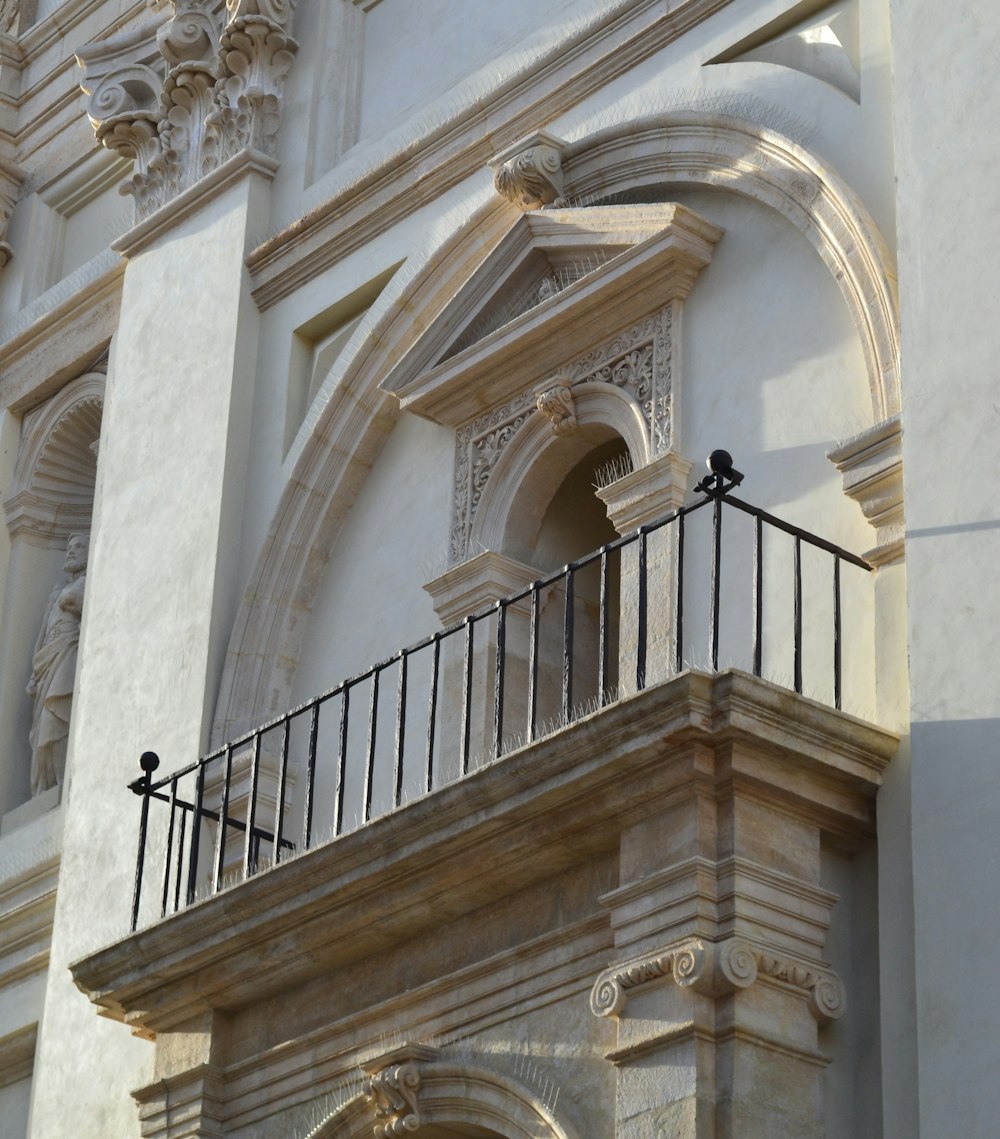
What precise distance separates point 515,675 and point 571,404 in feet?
3.61

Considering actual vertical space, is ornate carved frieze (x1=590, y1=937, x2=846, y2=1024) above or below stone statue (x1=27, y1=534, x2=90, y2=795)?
below

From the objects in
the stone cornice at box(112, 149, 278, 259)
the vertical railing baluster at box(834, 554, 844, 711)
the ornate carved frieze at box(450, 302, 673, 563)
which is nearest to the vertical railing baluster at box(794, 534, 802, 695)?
the vertical railing baluster at box(834, 554, 844, 711)

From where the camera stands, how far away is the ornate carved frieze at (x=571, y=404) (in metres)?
10.4

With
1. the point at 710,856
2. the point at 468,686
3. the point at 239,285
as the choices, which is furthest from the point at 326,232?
the point at 710,856

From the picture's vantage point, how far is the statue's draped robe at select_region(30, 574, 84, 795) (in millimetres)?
13727

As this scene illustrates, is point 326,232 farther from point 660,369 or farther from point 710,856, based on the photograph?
point 710,856

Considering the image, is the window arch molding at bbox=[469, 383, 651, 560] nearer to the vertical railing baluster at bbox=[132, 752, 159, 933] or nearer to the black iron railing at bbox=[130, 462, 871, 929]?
the black iron railing at bbox=[130, 462, 871, 929]

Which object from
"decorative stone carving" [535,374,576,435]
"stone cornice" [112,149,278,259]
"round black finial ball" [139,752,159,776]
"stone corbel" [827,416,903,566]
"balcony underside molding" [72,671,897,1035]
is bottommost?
"balcony underside molding" [72,671,897,1035]

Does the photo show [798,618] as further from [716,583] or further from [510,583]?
[510,583]

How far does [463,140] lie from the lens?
471 inches

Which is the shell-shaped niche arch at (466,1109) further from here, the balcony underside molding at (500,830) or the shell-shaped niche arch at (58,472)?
the shell-shaped niche arch at (58,472)

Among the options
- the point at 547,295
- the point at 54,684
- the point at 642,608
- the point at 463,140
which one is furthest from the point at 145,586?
the point at 642,608

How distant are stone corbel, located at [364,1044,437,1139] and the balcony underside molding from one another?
18.7 inches

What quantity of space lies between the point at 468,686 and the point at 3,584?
5520 millimetres
